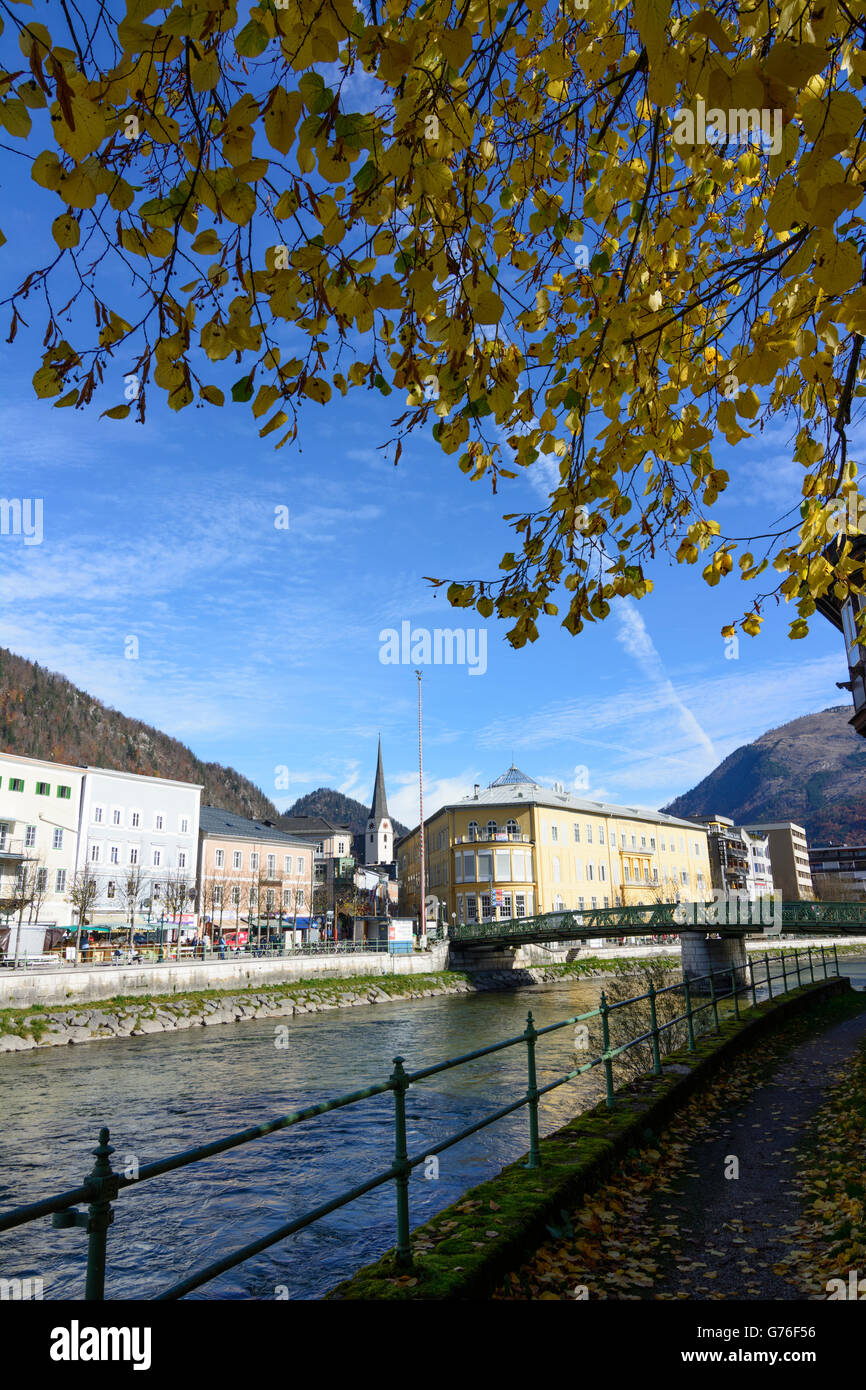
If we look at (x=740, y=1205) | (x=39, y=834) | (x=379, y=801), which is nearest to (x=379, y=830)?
(x=379, y=801)

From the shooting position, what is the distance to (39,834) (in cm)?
4916

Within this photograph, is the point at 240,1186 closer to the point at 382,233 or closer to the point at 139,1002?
the point at 382,233

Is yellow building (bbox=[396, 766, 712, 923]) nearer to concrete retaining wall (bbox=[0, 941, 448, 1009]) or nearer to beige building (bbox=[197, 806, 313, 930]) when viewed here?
beige building (bbox=[197, 806, 313, 930])

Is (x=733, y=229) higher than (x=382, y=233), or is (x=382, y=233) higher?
(x=733, y=229)

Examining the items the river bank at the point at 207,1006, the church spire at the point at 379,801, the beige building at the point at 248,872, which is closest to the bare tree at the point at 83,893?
the beige building at the point at 248,872

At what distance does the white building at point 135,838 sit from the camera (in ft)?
168

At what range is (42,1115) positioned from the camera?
50.8ft

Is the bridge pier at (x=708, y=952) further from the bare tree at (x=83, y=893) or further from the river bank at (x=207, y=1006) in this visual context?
the bare tree at (x=83, y=893)

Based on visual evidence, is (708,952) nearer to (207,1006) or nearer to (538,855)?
(207,1006)

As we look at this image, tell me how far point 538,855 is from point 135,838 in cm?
2838

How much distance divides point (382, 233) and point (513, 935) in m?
45.1

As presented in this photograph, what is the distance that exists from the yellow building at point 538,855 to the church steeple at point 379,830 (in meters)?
46.3

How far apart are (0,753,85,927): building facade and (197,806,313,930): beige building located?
32.9 feet
